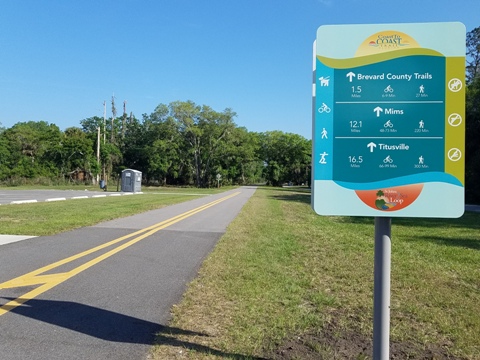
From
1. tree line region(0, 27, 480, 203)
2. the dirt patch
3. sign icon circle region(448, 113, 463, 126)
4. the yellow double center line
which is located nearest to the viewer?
sign icon circle region(448, 113, 463, 126)

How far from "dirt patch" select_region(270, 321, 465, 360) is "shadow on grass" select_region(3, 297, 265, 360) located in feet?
1.32

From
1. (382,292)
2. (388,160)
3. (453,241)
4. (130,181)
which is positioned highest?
(388,160)

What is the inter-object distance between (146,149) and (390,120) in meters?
70.2

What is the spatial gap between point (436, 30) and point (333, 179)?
4.05 feet

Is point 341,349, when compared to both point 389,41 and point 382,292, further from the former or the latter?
point 389,41

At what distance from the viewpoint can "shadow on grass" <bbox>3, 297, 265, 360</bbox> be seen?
3641mm

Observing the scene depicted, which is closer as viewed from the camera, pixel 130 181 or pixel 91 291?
pixel 91 291

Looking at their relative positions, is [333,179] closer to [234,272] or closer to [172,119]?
[234,272]

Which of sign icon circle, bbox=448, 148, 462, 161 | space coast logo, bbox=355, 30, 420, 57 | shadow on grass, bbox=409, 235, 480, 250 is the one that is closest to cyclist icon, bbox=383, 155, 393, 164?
sign icon circle, bbox=448, 148, 462, 161

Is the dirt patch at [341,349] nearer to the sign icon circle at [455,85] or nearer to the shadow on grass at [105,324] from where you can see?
the shadow on grass at [105,324]

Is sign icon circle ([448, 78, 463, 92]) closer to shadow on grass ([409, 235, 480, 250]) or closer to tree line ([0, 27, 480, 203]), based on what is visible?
shadow on grass ([409, 235, 480, 250])

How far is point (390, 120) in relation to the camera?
2.76 meters

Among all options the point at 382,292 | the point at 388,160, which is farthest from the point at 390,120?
the point at 382,292

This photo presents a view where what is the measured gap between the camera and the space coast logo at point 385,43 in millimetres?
2787
